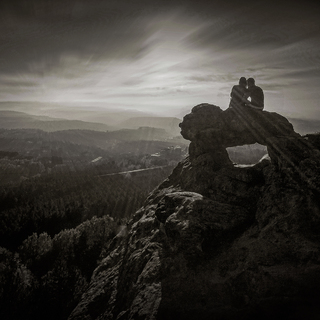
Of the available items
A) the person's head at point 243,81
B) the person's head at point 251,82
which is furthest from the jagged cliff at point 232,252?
the person's head at point 243,81

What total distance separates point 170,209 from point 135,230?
19.0 feet

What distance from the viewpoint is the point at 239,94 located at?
79.8 ft

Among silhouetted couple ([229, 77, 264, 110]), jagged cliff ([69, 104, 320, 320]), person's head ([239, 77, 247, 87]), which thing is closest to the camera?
jagged cliff ([69, 104, 320, 320])

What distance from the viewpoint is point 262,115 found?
69.9 ft

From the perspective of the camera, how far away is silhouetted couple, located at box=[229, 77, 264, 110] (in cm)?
2369

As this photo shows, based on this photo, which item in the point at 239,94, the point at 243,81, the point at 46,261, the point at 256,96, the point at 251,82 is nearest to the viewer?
the point at 256,96

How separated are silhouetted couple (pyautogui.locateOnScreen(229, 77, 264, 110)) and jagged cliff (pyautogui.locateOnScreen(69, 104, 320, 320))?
3959 mm

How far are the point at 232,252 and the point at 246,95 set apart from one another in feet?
62.9

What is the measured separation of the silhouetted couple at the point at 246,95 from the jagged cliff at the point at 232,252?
396 cm

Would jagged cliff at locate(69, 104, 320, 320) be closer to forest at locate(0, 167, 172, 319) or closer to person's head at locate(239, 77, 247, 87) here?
forest at locate(0, 167, 172, 319)

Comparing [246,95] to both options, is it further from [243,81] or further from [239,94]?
[243,81]

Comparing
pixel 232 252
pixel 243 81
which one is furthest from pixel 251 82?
pixel 232 252

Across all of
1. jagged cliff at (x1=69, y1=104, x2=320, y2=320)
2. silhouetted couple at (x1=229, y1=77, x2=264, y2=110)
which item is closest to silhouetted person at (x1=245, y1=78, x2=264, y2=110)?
silhouetted couple at (x1=229, y1=77, x2=264, y2=110)

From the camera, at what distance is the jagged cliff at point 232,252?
36.2ft
